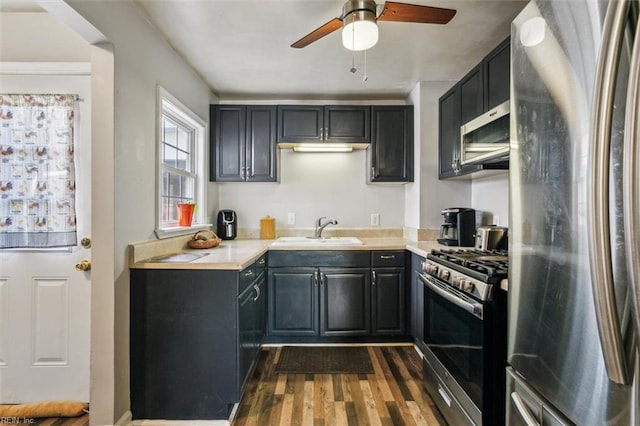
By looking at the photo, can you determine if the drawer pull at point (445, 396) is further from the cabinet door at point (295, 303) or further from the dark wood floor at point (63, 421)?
the dark wood floor at point (63, 421)

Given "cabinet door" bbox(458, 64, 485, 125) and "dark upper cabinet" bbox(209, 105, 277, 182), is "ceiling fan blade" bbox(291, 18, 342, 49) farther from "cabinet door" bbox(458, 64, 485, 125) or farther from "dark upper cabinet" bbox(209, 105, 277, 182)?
"dark upper cabinet" bbox(209, 105, 277, 182)

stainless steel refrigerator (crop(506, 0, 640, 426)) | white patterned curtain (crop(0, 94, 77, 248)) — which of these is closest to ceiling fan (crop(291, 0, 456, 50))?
stainless steel refrigerator (crop(506, 0, 640, 426))

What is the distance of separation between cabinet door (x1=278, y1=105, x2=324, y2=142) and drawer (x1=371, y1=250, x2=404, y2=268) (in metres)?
1.27

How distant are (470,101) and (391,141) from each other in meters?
0.95

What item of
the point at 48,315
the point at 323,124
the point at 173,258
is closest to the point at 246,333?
the point at 173,258

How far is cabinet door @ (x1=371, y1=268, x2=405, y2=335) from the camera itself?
2.67 meters

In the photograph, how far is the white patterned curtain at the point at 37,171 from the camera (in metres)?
1.75

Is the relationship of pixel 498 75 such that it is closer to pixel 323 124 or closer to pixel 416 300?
pixel 323 124

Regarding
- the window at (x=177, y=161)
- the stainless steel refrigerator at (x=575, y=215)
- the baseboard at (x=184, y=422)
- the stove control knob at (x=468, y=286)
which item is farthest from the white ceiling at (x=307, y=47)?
the baseboard at (x=184, y=422)

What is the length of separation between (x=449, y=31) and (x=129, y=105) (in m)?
Result: 2.08

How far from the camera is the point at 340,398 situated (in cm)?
195

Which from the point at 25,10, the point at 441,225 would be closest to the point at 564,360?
the point at 441,225

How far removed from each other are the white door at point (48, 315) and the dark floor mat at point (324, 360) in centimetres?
133

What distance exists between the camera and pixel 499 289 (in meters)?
1.32
